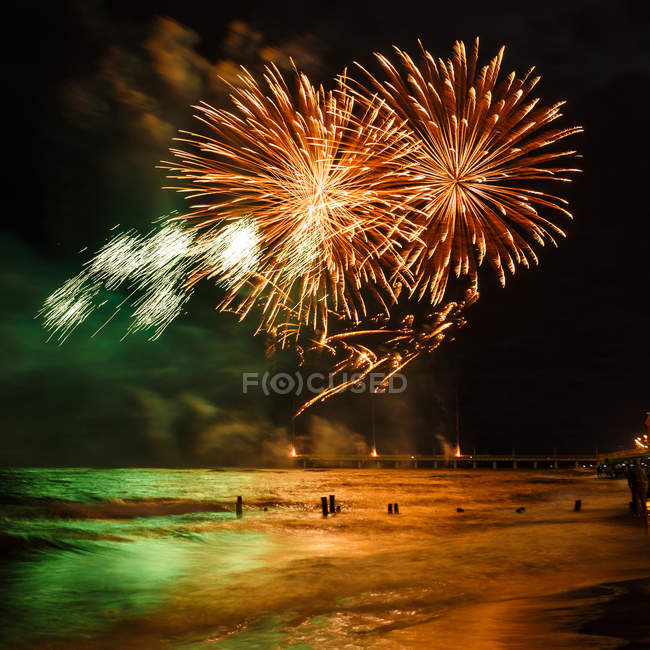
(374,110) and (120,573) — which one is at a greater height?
(374,110)

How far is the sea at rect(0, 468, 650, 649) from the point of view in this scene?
29.8 ft

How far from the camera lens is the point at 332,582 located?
1476cm

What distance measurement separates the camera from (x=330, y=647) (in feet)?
28.5

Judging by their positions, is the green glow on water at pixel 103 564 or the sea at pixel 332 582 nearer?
the sea at pixel 332 582

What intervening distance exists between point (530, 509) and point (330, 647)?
26.6 metres

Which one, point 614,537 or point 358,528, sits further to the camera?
point 358,528

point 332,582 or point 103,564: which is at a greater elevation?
point 332,582

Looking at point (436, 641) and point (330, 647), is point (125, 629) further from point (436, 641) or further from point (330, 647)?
point (436, 641)

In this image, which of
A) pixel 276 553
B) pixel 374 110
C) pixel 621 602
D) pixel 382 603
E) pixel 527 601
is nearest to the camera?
pixel 621 602

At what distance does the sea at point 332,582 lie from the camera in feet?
29.8

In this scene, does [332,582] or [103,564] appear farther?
[103,564]

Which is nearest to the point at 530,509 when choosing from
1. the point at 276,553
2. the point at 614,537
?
the point at 614,537

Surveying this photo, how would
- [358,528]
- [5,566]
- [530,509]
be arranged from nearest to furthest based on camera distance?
1. [5,566]
2. [358,528]
3. [530,509]

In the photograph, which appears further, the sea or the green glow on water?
the green glow on water
